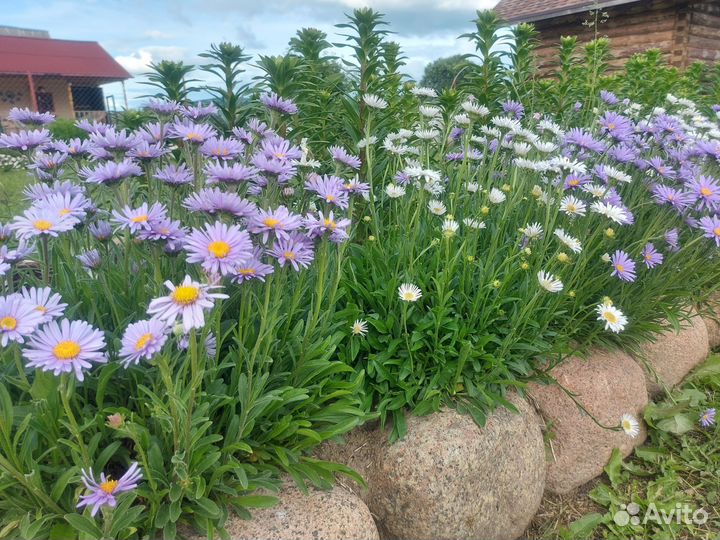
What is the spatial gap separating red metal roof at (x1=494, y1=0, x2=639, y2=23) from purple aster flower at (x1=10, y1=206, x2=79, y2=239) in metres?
10.4

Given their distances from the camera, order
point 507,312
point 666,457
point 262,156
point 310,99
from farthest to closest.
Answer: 1. point 310,99
2. point 666,457
3. point 507,312
4. point 262,156

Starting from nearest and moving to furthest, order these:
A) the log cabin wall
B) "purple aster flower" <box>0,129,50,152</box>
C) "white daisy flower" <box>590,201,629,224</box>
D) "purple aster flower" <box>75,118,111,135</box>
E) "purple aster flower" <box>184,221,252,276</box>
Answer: "purple aster flower" <box>184,221,252,276</box> → "purple aster flower" <box>0,129,50,152</box> → "purple aster flower" <box>75,118,111,135</box> → "white daisy flower" <box>590,201,629,224</box> → the log cabin wall

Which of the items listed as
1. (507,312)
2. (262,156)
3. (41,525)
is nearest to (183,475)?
(41,525)

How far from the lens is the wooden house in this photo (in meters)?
10.4

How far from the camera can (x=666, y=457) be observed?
285cm

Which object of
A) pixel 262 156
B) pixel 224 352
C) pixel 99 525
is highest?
pixel 262 156

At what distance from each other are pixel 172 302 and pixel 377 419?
4.61 ft

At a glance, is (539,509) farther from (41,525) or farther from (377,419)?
(41,525)

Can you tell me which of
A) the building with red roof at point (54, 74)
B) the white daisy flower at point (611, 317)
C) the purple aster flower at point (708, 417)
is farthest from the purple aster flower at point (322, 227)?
the building with red roof at point (54, 74)

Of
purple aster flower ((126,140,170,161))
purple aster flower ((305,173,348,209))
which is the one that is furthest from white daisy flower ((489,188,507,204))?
purple aster flower ((126,140,170,161))

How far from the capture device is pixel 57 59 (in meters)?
21.1

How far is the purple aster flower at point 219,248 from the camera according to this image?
3.97 ft

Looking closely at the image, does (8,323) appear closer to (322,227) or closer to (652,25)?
(322,227)

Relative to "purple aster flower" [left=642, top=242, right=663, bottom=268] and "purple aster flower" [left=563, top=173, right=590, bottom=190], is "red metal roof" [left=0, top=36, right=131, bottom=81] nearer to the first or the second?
"purple aster flower" [left=563, top=173, right=590, bottom=190]
